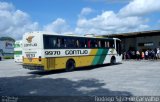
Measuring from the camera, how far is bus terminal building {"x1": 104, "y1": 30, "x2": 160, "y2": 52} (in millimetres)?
37688

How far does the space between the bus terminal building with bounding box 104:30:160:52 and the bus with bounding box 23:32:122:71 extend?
1339 cm

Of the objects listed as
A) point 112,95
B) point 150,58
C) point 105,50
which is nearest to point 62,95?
point 112,95

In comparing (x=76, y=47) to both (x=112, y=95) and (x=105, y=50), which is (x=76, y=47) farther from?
(x=112, y=95)

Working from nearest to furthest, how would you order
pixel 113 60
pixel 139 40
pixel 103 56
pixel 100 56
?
1. pixel 100 56
2. pixel 103 56
3. pixel 113 60
4. pixel 139 40

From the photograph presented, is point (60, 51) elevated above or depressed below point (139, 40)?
below

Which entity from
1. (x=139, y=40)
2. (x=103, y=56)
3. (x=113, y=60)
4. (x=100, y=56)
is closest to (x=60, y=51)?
(x=100, y=56)

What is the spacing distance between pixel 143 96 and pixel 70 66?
1119cm

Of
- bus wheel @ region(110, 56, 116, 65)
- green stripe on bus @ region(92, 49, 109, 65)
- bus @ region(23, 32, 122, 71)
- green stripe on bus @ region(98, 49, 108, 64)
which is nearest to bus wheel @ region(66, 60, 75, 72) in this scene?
bus @ region(23, 32, 122, 71)

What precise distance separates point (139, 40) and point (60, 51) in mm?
22738

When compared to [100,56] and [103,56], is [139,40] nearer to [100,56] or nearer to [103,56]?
[103,56]

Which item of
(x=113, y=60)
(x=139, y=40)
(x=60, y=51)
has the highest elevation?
(x=139, y=40)

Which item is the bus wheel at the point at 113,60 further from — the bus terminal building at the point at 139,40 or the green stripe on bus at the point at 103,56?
the bus terminal building at the point at 139,40

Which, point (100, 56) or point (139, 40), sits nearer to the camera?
point (100, 56)

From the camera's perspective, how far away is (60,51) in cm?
1991
